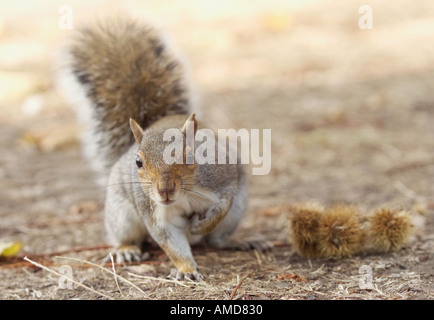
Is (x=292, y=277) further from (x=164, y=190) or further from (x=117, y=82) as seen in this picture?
(x=117, y=82)

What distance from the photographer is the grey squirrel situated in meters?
1.69

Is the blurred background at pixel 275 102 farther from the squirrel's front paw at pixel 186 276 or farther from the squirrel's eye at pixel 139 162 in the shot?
the squirrel's eye at pixel 139 162

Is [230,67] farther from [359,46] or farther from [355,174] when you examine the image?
[355,174]

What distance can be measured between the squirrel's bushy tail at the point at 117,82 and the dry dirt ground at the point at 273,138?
0.70 ft

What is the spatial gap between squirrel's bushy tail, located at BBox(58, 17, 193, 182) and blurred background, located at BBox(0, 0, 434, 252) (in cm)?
14

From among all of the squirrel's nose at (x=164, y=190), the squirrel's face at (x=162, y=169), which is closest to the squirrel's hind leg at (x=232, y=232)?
the squirrel's face at (x=162, y=169)

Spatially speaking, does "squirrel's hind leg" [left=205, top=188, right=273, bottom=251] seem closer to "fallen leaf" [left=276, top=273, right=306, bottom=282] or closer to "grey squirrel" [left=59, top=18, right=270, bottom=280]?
"grey squirrel" [left=59, top=18, right=270, bottom=280]

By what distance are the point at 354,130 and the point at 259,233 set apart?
150 centimetres

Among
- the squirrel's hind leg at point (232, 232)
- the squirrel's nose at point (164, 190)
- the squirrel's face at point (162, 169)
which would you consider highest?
the squirrel's face at point (162, 169)

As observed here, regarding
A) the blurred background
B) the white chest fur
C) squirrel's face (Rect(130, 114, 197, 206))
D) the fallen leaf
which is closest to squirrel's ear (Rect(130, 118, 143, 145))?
squirrel's face (Rect(130, 114, 197, 206))

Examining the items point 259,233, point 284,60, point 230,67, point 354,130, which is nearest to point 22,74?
point 230,67

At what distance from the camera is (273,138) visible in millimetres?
3602

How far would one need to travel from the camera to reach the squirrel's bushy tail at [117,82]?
213cm

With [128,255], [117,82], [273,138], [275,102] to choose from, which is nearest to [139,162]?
[128,255]
